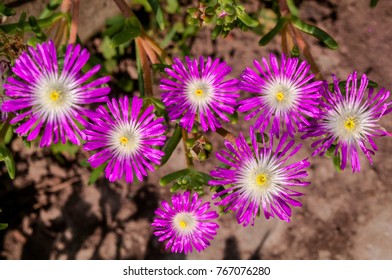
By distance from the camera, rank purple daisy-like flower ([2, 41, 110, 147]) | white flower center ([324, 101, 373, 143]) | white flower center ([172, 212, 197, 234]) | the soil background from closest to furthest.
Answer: purple daisy-like flower ([2, 41, 110, 147]) → white flower center ([324, 101, 373, 143]) → white flower center ([172, 212, 197, 234]) → the soil background

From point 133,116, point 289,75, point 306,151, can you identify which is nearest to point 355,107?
point 289,75

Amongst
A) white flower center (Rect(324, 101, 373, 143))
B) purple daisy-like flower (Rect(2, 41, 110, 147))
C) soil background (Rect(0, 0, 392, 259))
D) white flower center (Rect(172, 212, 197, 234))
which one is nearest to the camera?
→ purple daisy-like flower (Rect(2, 41, 110, 147))

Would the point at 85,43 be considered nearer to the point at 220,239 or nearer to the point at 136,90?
the point at 136,90

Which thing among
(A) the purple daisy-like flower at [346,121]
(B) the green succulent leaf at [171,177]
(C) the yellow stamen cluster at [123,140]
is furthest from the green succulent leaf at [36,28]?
(A) the purple daisy-like flower at [346,121]

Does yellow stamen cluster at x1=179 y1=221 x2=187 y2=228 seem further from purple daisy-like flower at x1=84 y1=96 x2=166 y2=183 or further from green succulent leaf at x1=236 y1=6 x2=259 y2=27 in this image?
green succulent leaf at x1=236 y1=6 x2=259 y2=27

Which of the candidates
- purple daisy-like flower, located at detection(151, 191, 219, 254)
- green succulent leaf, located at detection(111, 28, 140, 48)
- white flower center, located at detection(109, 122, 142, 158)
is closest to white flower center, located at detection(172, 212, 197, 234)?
purple daisy-like flower, located at detection(151, 191, 219, 254)
